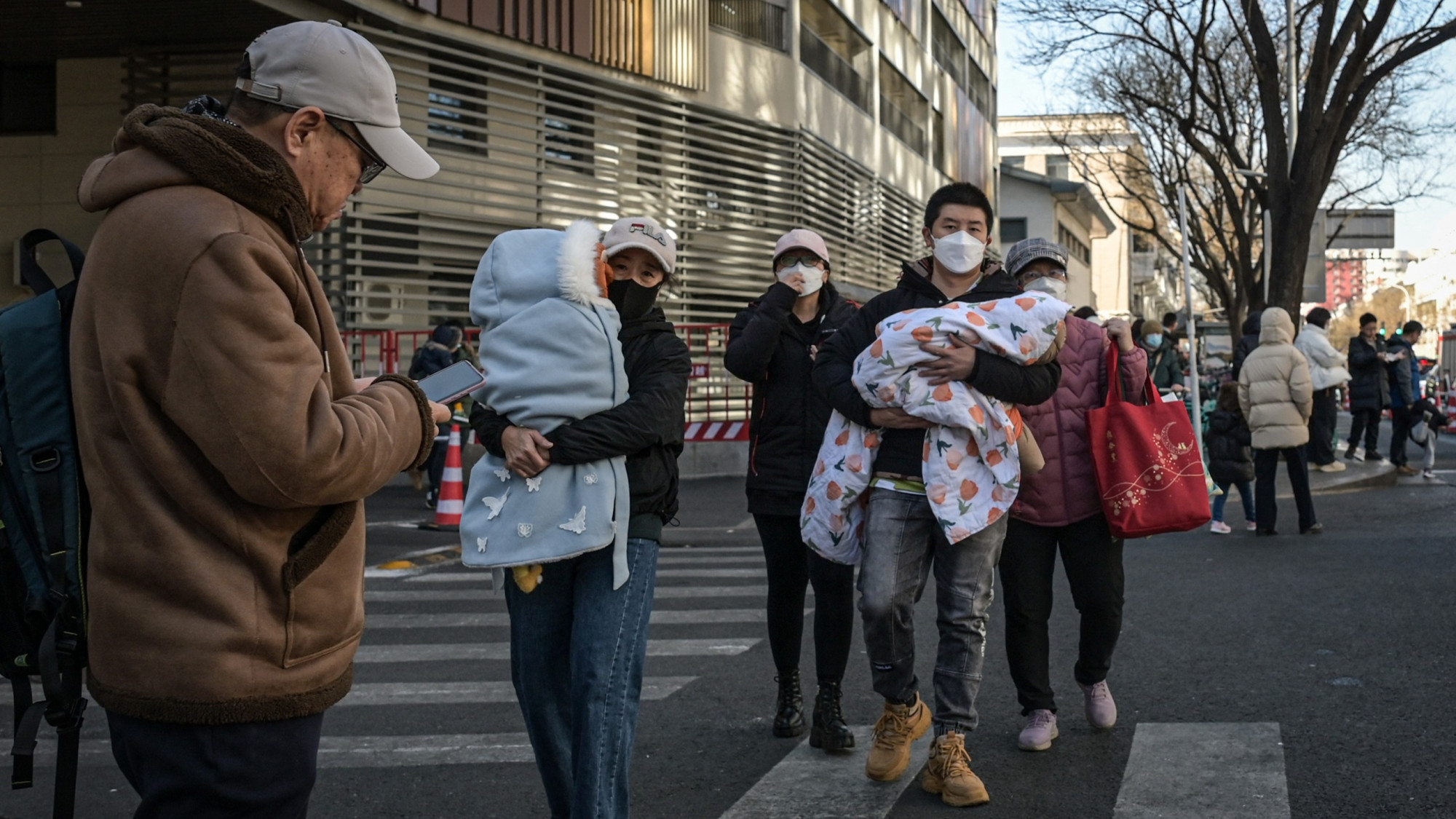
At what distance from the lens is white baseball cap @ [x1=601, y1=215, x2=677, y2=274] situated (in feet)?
13.4

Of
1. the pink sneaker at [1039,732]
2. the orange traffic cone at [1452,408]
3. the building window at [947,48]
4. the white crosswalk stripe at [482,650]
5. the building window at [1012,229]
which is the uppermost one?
the building window at [947,48]

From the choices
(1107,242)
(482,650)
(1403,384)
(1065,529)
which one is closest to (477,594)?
(482,650)

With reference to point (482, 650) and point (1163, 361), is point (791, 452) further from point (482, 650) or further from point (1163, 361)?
point (1163, 361)

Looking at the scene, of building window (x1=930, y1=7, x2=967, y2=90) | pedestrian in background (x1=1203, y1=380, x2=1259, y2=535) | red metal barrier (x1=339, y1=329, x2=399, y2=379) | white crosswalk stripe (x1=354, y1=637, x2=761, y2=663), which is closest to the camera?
white crosswalk stripe (x1=354, y1=637, x2=761, y2=663)

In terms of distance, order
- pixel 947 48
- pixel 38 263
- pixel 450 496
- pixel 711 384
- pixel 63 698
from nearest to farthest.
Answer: pixel 63 698
pixel 38 263
pixel 450 496
pixel 711 384
pixel 947 48

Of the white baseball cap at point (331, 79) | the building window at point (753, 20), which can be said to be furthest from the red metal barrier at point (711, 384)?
the white baseball cap at point (331, 79)

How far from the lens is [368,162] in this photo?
8.45ft

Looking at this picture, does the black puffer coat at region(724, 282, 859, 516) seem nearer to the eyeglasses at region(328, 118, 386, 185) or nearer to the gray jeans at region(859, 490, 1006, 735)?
the gray jeans at region(859, 490, 1006, 735)

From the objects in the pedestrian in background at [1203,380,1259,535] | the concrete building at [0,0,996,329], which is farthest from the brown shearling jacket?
the concrete building at [0,0,996,329]

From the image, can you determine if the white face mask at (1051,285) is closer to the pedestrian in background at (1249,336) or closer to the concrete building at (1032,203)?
the pedestrian in background at (1249,336)

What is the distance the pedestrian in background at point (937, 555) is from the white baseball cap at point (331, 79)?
7.68 ft

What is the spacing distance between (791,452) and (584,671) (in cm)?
192

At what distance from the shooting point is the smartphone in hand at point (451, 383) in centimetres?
282

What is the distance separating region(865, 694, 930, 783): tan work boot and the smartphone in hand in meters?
2.40
